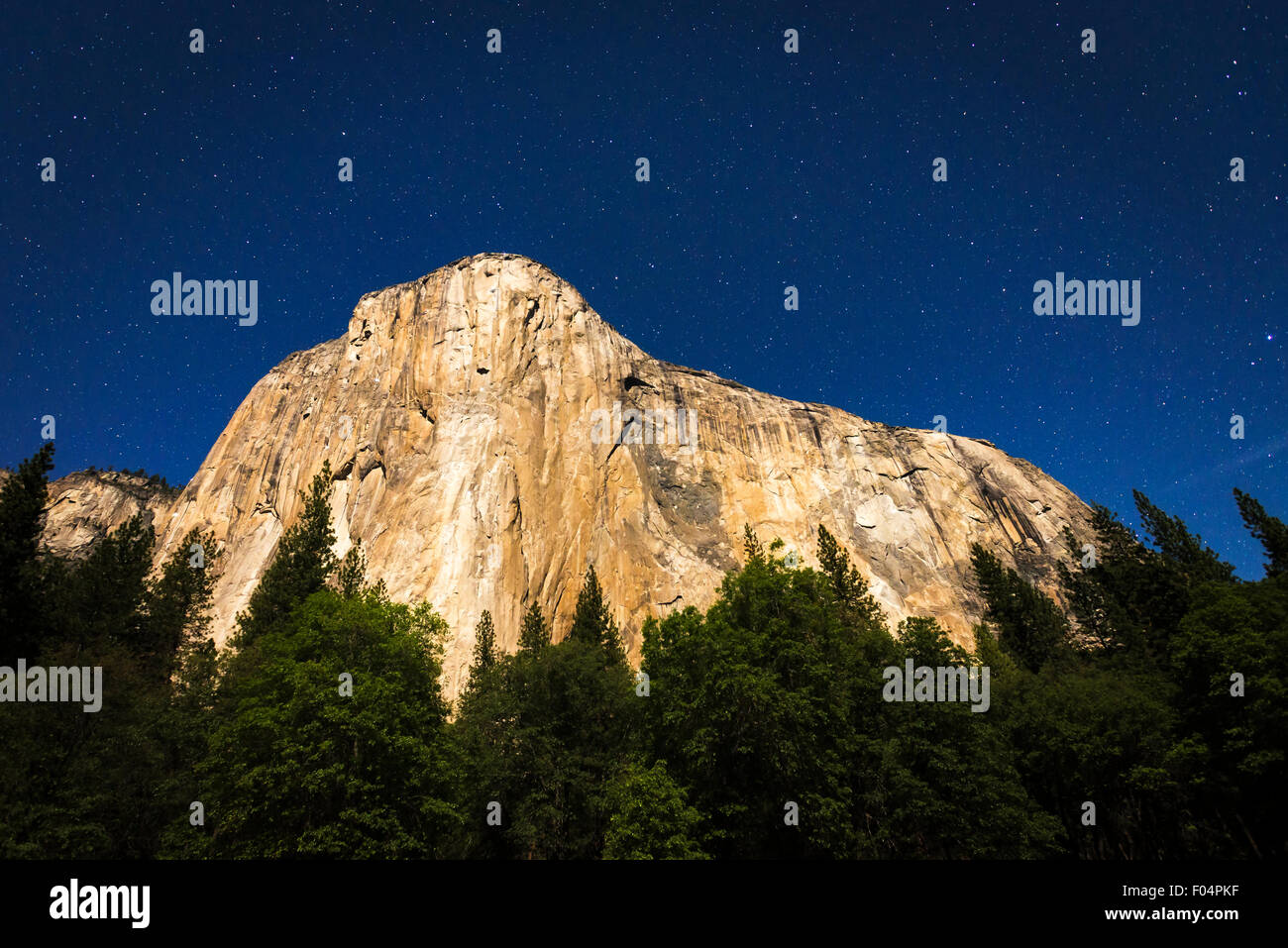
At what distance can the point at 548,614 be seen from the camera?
2248 inches

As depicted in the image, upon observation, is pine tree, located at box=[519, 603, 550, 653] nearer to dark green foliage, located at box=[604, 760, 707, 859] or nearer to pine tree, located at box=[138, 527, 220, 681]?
pine tree, located at box=[138, 527, 220, 681]

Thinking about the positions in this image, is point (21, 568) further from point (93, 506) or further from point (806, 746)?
point (93, 506)

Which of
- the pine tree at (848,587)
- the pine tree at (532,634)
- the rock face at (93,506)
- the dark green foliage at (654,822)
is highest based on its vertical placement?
the rock face at (93,506)

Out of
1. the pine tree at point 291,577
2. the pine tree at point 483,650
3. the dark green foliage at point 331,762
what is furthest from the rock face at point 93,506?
the dark green foliage at point 331,762

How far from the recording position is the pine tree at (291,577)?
30500mm

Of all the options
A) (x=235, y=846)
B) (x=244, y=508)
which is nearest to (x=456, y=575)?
(x=244, y=508)

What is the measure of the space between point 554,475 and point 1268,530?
57.6m

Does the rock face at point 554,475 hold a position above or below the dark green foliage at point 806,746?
above

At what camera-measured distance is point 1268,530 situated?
39.2 m

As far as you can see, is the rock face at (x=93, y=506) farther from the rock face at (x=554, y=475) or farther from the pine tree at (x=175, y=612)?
the pine tree at (x=175, y=612)

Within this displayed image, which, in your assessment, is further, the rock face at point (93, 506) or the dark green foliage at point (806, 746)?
the rock face at point (93, 506)

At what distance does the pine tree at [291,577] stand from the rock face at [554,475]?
17365 millimetres

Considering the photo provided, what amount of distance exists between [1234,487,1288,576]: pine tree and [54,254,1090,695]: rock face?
81.2 feet

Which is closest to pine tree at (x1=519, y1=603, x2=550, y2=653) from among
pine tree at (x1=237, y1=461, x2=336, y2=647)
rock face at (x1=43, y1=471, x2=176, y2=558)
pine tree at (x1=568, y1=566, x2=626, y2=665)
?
pine tree at (x1=568, y1=566, x2=626, y2=665)
